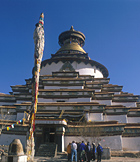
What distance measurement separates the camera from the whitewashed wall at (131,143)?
17859mm

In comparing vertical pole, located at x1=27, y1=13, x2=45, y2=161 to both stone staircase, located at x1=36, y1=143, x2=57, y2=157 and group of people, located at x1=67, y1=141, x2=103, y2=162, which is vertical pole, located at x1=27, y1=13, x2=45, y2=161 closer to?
group of people, located at x1=67, y1=141, x2=103, y2=162

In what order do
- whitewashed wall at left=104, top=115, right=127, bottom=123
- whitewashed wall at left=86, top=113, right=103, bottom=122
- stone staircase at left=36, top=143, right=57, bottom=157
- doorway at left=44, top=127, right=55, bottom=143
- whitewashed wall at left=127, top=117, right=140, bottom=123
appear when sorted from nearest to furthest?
1. stone staircase at left=36, top=143, right=57, bottom=157
2. doorway at left=44, top=127, right=55, bottom=143
3. whitewashed wall at left=86, top=113, right=103, bottom=122
4. whitewashed wall at left=104, top=115, right=127, bottom=123
5. whitewashed wall at left=127, top=117, right=140, bottom=123

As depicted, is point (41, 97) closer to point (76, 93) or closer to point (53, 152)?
point (76, 93)

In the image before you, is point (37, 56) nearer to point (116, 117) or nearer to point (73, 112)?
point (73, 112)

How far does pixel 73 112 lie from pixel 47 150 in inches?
220

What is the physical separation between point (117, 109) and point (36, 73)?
1240cm

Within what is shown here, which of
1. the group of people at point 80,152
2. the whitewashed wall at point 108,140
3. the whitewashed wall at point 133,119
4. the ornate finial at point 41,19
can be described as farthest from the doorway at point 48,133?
the whitewashed wall at point 133,119

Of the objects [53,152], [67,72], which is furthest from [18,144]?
[67,72]

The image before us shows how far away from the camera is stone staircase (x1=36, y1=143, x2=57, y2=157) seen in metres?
13.3

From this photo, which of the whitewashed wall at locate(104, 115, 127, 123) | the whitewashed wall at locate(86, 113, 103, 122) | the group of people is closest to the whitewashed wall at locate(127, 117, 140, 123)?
the whitewashed wall at locate(104, 115, 127, 123)

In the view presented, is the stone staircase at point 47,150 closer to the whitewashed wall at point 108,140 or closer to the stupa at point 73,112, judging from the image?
the stupa at point 73,112

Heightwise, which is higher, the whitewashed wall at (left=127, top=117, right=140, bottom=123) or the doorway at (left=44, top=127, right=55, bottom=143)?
the whitewashed wall at (left=127, top=117, right=140, bottom=123)

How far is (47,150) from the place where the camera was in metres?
13.8

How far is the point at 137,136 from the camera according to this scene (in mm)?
18125
